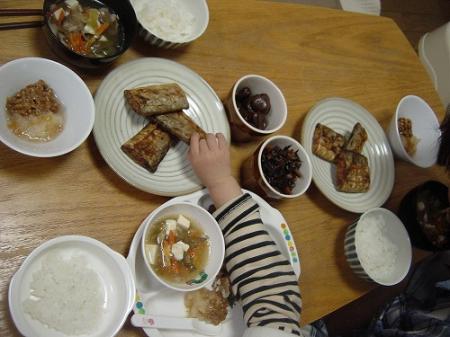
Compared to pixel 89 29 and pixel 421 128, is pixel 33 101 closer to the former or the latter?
pixel 89 29

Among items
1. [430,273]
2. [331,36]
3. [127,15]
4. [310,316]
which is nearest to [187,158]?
[127,15]

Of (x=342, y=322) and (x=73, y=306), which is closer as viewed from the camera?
(x=73, y=306)

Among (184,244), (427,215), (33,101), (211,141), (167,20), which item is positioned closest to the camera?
(33,101)

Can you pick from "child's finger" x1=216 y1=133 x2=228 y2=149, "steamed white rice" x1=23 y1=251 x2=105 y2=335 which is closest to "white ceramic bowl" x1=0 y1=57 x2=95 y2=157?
"steamed white rice" x1=23 y1=251 x2=105 y2=335

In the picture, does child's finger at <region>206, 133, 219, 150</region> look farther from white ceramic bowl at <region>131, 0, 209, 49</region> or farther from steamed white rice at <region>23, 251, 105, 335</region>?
steamed white rice at <region>23, 251, 105, 335</region>

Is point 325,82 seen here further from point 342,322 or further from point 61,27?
point 342,322

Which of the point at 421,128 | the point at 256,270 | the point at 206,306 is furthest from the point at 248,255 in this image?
the point at 421,128

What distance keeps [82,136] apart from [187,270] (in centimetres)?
46

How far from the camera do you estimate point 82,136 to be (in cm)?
105

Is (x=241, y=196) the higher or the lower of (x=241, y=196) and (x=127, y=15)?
the lower

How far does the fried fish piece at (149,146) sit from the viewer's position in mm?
1186

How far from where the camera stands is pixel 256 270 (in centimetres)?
121

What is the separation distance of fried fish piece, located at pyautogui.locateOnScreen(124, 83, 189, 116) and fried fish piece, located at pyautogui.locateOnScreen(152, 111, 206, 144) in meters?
0.02

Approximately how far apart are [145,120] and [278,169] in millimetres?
450
